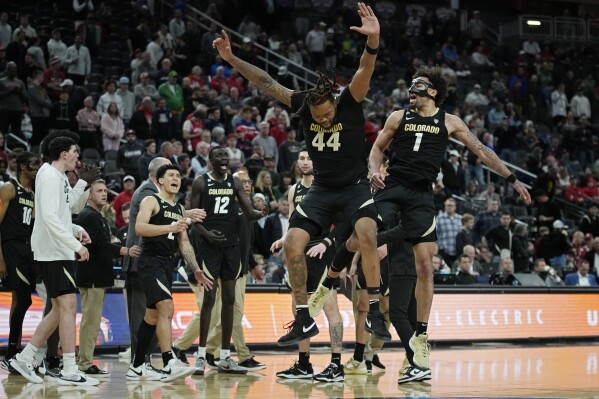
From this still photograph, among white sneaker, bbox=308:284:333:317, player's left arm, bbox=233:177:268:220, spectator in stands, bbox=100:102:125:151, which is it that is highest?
spectator in stands, bbox=100:102:125:151

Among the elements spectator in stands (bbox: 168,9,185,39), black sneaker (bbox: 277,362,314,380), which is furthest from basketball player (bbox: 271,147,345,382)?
spectator in stands (bbox: 168,9,185,39)

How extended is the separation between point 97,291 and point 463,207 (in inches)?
506

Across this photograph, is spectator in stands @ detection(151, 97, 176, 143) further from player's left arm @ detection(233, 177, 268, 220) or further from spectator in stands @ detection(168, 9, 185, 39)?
player's left arm @ detection(233, 177, 268, 220)

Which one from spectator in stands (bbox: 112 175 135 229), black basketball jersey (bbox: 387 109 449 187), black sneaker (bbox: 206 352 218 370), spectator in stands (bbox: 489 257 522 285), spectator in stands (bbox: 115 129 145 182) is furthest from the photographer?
spectator in stands (bbox: 489 257 522 285)

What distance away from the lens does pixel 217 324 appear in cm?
1209

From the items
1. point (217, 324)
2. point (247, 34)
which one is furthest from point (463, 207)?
point (217, 324)

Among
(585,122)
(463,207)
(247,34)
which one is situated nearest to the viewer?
(463,207)

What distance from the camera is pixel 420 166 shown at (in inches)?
396

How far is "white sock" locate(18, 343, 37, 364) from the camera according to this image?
10188 millimetres

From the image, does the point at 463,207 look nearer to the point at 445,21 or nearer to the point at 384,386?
the point at 445,21

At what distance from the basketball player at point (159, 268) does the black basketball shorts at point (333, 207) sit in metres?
1.52

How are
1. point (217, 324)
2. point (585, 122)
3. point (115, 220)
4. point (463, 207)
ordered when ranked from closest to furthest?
point (217, 324) → point (115, 220) → point (463, 207) → point (585, 122)

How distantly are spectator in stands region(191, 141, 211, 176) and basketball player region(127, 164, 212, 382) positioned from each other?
7456mm

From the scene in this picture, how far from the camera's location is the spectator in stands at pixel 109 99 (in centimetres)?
1953
